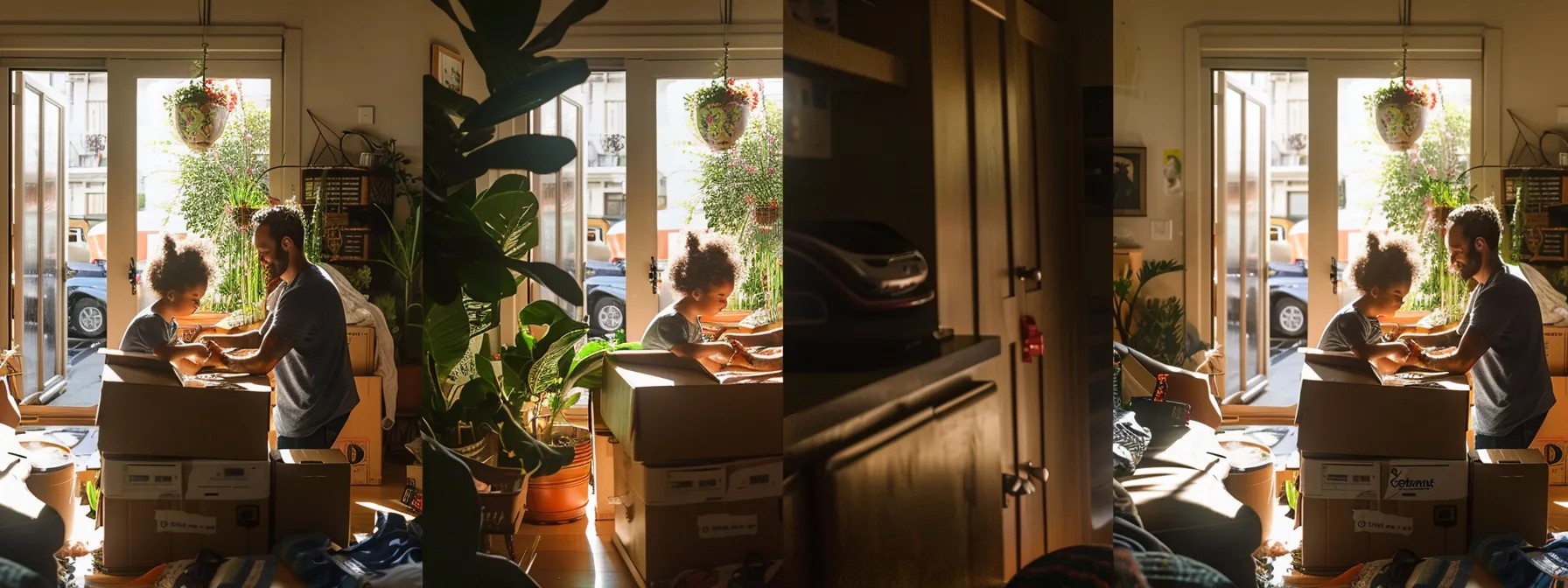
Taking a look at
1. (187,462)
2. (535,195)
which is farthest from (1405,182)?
(187,462)

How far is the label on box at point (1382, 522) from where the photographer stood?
947mm

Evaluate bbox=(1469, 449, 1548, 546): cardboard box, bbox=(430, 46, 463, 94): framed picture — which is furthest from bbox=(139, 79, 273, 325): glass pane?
bbox=(1469, 449, 1548, 546): cardboard box

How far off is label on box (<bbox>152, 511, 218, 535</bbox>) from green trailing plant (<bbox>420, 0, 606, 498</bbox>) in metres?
0.62

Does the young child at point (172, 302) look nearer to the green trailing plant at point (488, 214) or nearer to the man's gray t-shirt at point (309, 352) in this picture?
the man's gray t-shirt at point (309, 352)

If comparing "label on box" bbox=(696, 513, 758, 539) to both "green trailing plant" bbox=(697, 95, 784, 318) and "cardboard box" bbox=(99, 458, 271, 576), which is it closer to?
"green trailing plant" bbox=(697, 95, 784, 318)

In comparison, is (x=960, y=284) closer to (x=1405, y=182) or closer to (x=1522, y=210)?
(x=1405, y=182)

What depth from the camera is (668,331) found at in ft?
1.83

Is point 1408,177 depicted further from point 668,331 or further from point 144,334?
point 144,334

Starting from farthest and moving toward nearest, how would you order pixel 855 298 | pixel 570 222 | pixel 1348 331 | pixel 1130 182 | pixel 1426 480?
pixel 1426 480, pixel 1348 331, pixel 1130 182, pixel 855 298, pixel 570 222

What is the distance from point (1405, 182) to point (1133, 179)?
300 millimetres

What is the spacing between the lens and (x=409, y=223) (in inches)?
25.8

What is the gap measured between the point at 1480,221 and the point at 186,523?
4.29ft

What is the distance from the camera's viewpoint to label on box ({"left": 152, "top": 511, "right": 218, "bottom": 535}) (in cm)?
102

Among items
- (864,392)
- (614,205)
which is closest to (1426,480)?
(864,392)
